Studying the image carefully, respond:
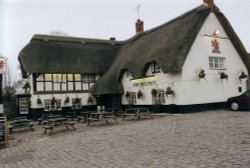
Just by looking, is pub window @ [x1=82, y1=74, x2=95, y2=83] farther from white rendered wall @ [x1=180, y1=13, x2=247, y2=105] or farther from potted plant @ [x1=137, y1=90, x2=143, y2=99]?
white rendered wall @ [x1=180, y1=13, x2=247, y2=105]

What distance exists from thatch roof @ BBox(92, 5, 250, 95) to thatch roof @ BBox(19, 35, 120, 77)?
233cm

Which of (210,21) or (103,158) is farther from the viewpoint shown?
(210,21)

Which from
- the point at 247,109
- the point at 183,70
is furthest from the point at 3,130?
the point at 247,109

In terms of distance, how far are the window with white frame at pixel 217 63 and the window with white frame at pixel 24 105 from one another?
678 inches

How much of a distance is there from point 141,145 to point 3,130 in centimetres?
696

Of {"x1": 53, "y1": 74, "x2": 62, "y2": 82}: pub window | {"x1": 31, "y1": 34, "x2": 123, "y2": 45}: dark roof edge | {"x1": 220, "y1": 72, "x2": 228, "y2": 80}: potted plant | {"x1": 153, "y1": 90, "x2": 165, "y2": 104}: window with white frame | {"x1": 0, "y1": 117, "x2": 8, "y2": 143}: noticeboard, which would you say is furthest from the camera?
{"x1": 31, "y1": 34, "x2": 123, "y2": 45}: dark roof edge

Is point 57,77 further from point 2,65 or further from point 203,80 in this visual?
point 203,80

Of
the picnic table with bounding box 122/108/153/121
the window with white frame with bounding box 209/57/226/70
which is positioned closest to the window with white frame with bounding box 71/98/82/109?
the picnic table with bounding box 122/108/153/121

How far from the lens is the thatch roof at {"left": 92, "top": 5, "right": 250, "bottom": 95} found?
18.0 m

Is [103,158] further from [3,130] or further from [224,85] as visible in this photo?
[224,85]

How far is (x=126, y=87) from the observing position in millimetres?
24000

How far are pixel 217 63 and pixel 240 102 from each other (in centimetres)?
384

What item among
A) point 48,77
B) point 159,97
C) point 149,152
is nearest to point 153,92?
point 159,97

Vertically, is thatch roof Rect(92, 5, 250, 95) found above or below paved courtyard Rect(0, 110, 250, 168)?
above
